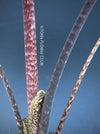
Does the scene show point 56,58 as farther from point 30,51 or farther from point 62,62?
point 62,62

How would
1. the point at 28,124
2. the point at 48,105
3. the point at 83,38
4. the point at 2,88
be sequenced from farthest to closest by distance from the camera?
the point at 2,88
the point at 83,38
the point at 28,124
the point at 48,105

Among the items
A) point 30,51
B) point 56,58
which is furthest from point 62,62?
point 56,58

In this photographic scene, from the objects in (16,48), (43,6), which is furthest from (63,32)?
(16,48)

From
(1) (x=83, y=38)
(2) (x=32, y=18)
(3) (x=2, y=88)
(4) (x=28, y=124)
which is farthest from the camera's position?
(3) (x=2, y=88)

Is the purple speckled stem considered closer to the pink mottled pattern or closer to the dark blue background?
the pink mottled pattern

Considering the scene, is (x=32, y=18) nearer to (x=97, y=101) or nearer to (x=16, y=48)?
(x=16, y=48)

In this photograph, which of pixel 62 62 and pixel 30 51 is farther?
pixel 30 51

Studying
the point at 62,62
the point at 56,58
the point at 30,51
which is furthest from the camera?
the point at 56,58
